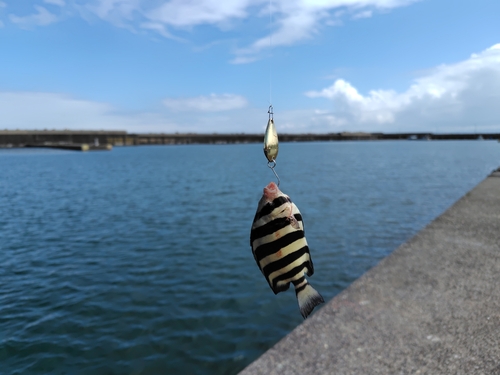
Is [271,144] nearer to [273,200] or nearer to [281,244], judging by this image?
[273,200]

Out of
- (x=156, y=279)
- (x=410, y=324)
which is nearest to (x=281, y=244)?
(x=410, y=324)

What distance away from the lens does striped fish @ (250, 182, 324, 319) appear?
1.88m

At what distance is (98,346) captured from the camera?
7836mm

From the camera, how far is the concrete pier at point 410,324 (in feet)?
17.2

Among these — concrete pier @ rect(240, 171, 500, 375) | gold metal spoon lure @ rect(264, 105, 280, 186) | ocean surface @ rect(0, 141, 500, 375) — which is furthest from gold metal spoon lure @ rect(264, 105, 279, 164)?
ocean surface @ rect(0, 141, 500, 375)

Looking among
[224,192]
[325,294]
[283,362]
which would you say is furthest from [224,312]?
[224,192]

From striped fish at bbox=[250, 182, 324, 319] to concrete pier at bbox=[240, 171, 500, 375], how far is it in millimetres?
3809

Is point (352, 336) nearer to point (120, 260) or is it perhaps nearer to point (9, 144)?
point (120, 260)

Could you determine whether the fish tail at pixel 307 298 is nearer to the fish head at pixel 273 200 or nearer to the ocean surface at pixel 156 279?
the fish head at pixel 273 200

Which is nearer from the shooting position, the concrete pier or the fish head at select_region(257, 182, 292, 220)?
the fish head at select_region(257, 182, 292, 220)

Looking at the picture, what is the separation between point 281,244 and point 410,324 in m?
5.52

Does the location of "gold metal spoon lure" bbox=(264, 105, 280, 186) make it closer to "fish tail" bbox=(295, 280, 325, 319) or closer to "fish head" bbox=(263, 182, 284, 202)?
"fish head" bbox=(263, 182, 284, 202)

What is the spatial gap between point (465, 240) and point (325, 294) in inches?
184

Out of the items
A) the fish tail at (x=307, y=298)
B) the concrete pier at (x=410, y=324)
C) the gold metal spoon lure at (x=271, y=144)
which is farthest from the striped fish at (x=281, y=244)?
the concrete pier at (x=410, y=324)
